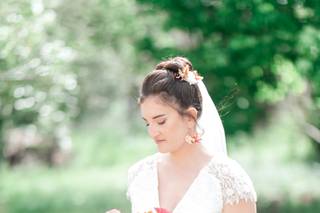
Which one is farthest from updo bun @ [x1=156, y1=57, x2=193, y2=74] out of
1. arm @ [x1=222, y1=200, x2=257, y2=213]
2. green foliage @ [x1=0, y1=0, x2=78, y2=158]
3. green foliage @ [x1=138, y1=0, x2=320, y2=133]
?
green foliage @ [x1=0, y1=0, x2=78, y2=158]

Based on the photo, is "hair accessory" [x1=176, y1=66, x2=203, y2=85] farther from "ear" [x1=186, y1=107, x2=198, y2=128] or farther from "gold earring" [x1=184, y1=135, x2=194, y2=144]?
"gold earring" [x1=184, y1=135, x2=194, y2=144]

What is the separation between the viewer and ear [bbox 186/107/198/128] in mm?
3701

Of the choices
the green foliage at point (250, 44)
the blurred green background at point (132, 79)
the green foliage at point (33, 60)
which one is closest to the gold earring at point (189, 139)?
the blurred green background at point (132, 79)

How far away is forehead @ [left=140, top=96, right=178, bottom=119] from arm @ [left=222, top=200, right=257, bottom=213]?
0.44 m

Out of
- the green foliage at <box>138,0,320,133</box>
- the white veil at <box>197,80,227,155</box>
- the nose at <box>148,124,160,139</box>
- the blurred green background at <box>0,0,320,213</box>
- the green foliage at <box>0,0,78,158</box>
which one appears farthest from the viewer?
the blurred green background at <box>0,0,320,213</box>

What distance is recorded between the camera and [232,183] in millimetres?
3674

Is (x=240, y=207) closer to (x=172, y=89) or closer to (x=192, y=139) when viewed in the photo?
(x=192, y=139)

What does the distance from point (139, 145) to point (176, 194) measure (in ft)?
60.5

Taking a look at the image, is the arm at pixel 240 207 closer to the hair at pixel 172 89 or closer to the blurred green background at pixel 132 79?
the hair at pixel 172 89

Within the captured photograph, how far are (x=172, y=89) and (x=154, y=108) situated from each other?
4.5 inches

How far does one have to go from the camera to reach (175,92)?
3691 mm

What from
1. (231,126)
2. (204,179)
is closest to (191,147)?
(204,179)

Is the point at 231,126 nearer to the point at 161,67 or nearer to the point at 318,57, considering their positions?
the point at 318,57

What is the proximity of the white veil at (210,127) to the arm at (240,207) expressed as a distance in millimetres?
274
